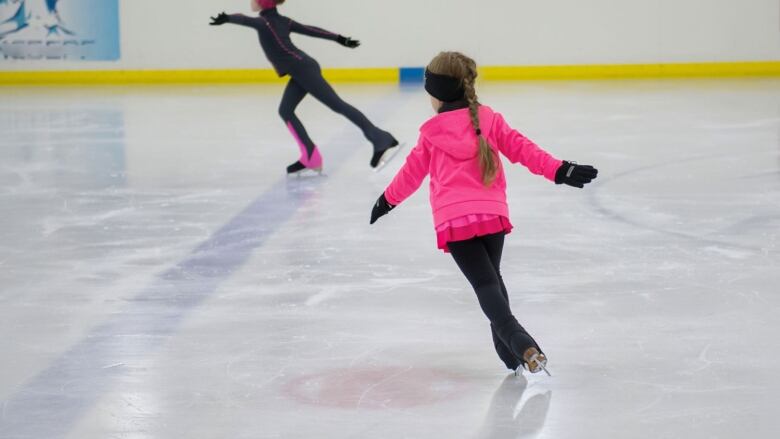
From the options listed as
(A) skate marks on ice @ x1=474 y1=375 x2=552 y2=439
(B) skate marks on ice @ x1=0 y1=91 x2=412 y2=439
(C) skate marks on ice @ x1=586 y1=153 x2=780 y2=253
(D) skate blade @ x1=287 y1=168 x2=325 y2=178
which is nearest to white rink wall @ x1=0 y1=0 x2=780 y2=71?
(D) skate blade @ x1=287 y1=168 x2=325 y2=178

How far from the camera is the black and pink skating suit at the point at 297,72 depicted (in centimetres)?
835

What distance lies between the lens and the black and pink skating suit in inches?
329

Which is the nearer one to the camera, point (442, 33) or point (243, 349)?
point (243, 349)

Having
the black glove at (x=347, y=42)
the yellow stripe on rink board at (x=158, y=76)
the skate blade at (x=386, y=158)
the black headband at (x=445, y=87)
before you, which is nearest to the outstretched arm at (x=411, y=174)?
the black headband at (x=445, y=87)

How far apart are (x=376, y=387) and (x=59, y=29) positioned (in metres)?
12.5

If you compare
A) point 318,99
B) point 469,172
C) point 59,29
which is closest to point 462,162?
point 469,172

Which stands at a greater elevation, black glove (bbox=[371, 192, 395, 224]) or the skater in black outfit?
black glove (bbox=[371, 192, 395, 224])

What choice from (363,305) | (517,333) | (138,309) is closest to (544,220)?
(363,305)

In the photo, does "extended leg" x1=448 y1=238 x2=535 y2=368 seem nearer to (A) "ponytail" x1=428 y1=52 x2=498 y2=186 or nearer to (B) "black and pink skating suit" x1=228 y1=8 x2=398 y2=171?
(A) "ponytail" x1=428 y1=52 x2=498 y2=186

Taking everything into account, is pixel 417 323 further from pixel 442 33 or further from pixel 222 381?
pixel 442 33

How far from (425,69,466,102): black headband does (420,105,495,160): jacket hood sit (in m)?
0.05

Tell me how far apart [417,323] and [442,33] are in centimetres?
1103

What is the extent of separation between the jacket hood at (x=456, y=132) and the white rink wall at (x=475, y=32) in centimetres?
1154

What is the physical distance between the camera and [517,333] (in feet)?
12.9
